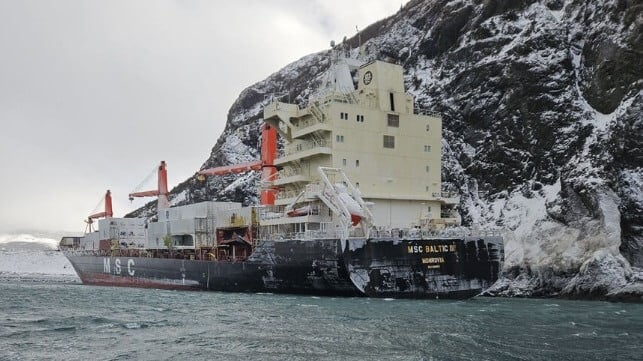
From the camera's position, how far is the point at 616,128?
37438mm

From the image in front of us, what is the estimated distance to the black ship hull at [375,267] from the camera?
87.1 feet

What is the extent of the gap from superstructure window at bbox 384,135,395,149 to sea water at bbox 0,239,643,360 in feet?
30.1

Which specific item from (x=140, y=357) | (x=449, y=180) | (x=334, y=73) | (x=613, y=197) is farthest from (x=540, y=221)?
(x=140, y=357)

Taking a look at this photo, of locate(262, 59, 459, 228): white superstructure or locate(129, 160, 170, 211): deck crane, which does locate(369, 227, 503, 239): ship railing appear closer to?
locate(262, 59, 459, 228): white superstructure

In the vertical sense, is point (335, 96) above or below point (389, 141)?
above

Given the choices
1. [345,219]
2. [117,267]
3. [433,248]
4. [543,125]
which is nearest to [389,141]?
[345,219]

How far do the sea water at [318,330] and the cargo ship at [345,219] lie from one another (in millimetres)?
1581

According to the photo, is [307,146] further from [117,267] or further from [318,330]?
[117,267]

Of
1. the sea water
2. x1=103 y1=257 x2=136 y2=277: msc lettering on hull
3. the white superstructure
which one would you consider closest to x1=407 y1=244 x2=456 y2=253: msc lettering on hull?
the sea water

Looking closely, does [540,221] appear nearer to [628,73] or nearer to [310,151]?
[628,73]

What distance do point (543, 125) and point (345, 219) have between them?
23.6 meters

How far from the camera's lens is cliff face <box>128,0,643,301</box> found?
111 feet

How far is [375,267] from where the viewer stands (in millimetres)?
26609

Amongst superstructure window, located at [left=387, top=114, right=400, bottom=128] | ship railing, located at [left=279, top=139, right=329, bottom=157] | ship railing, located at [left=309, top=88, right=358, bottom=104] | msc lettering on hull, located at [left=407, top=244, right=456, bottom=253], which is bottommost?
msc lettering on hull, located at [left=407, top=244, right=456, bottom=253]
